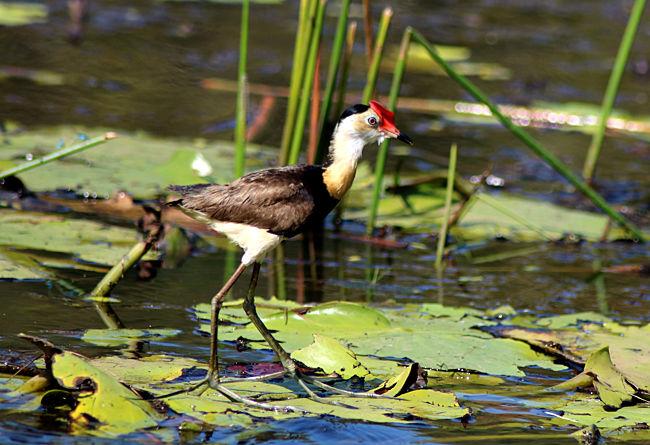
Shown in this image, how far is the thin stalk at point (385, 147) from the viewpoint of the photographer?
5.17 meters

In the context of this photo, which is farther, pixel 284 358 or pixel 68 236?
pixel 68 236

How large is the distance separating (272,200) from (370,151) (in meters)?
4.31

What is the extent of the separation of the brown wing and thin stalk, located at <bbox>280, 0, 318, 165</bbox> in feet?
5.26

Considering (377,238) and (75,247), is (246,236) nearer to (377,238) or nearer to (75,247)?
(75,247)

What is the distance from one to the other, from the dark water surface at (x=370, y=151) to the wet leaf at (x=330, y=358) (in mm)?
358

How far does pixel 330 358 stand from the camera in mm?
3578

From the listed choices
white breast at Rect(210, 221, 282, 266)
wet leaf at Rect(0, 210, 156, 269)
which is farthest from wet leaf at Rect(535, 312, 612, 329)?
wet leaf at Rect(0, 210, 156, 269)

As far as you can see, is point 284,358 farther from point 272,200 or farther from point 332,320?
point 272,200

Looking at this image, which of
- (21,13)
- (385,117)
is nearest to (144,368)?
(385,117)

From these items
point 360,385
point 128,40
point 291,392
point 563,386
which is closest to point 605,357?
point 563,386

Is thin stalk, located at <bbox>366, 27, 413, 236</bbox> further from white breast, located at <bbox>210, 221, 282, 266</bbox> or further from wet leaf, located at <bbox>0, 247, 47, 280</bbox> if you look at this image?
wet leaf, located at <bbox>0, 247, 47, 280</bbox>

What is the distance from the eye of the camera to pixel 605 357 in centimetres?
355

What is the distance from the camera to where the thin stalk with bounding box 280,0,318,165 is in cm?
512

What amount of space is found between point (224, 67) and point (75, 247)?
19.1 feet
